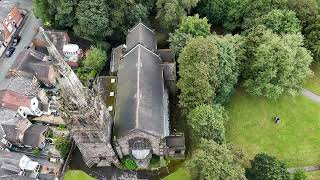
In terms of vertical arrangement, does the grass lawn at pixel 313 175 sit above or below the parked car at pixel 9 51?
below

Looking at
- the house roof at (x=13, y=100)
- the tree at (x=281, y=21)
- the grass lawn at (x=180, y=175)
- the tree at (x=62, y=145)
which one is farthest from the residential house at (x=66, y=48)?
the tree at (x=281, y=21)

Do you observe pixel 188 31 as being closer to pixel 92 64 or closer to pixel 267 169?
pixel 92 64

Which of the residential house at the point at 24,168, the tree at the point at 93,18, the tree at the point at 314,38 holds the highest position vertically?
the tree at the point at 93,18

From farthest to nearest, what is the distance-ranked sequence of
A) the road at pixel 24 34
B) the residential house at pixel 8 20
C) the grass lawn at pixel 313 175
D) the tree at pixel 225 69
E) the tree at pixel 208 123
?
1. the residential house at pixel 8 20
2. the road at pixel 24 34
3. the tree at pixel 225 69
4. the grass lawn at pixel 313 175
5. the tree at pixel 208 123

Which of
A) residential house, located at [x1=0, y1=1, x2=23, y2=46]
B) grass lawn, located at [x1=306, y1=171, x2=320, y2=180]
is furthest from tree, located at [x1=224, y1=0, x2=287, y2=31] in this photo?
residential house, located at [x1=0, y1=1, x2=23, y2=46]

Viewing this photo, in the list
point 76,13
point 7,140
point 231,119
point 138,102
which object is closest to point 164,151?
point 138,102

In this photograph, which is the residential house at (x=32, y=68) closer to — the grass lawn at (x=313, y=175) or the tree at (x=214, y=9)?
the tree at (x=214, y=9)

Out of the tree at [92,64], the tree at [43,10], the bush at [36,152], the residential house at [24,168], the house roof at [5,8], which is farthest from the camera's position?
the house roof at [5,8]

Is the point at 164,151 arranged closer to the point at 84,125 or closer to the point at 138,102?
the point at 138,102

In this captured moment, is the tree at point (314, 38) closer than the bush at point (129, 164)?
No
